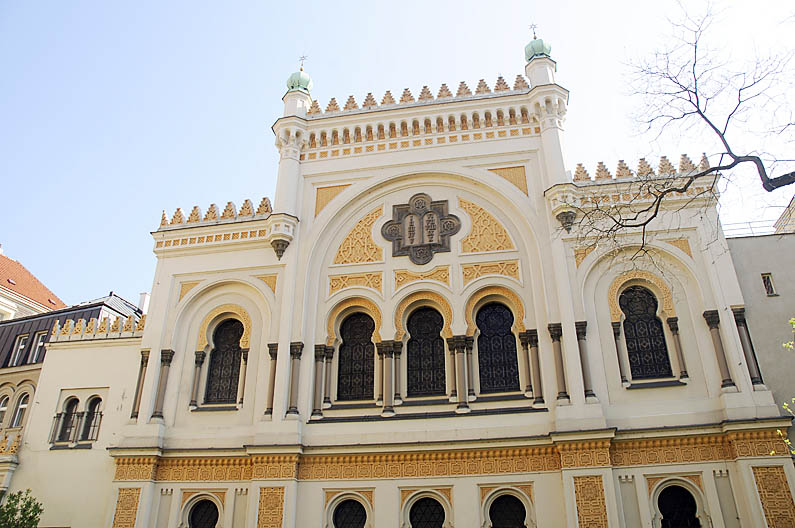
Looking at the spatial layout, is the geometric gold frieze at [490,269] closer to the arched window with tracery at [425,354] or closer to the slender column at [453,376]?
the arched window with tracery at [425,354]

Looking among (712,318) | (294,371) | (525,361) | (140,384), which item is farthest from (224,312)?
(712,318)

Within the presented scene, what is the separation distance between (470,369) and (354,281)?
3.85 metres


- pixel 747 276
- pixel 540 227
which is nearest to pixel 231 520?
pixel 540 227

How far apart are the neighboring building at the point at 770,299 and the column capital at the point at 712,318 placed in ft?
1.46

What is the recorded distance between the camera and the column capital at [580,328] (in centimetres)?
1380

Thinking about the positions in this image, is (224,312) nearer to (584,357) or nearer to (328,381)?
(328,381)

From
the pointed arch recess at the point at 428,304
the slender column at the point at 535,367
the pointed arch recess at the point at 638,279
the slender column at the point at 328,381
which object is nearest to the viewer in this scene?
the slender column at the point at 535,367

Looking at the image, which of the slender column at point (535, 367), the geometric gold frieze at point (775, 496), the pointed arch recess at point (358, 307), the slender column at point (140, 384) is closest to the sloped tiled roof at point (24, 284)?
the slender column at point (140, 384)

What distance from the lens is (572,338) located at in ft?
45.0

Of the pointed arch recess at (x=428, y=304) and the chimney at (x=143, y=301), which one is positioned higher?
the chimney at (x=143, y=301)

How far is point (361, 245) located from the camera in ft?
53.6

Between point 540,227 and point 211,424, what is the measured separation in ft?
31.8

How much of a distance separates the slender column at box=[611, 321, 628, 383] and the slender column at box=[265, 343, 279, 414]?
819 centimetres

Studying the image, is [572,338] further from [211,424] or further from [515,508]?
[211,424]
